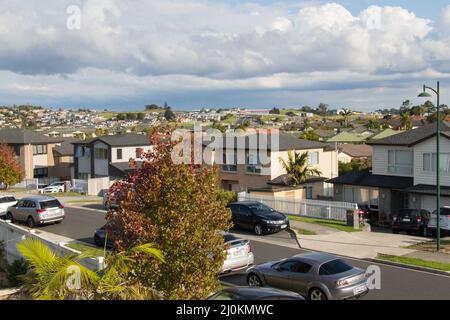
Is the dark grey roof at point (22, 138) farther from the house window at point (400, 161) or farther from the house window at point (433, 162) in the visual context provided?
the house window at point (433, 162)

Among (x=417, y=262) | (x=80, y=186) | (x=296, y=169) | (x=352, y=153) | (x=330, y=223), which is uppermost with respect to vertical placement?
(x=352, y=153)

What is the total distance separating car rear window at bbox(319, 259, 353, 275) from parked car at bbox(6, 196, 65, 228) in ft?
64.8

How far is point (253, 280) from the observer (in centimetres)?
1670

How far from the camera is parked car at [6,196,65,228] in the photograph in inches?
1195

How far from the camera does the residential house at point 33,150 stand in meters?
69.1

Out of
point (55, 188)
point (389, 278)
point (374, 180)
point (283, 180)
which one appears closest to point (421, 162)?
point (374, 180)

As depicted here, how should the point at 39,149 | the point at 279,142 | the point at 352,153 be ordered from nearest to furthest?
the point at 279,142 → the point at 39,149 → the point at 352,153

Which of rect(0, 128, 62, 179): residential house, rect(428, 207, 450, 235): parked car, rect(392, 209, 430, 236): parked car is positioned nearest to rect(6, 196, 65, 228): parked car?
rect(392, 209, 430, 236): parked car

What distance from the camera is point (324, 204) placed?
32875 mm

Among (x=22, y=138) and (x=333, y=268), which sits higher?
(x=22, y=138)

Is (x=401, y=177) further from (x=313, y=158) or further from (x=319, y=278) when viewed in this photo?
(x=319, y=278)

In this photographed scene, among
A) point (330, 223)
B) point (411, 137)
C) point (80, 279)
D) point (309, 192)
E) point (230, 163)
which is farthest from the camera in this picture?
point (230, 163)

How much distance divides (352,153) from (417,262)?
5196cm
